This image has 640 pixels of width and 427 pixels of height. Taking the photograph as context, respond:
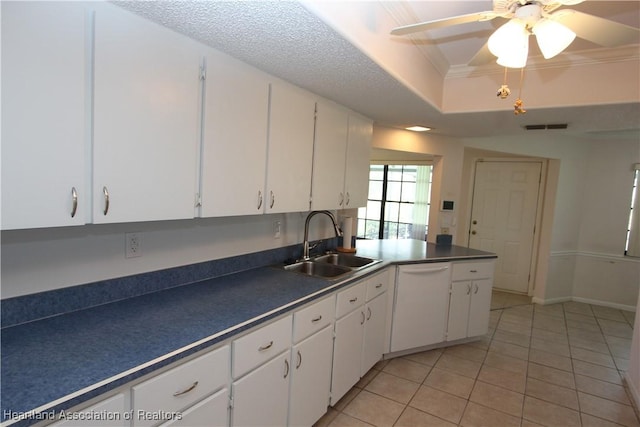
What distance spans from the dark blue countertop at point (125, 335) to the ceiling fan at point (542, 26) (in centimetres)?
144

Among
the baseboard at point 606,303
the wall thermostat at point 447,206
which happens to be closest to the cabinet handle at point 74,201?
the wall thermostat at point 447,206

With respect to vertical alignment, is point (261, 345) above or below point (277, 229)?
below

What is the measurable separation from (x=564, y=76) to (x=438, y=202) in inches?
81.8

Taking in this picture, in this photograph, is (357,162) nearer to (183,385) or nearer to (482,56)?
(482,56)

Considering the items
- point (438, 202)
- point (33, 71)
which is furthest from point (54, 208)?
point (438, 202)

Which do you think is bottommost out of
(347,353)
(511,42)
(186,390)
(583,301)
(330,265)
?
(583,301)

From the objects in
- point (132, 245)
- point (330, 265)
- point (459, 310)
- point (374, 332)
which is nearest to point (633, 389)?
point (459, 310)

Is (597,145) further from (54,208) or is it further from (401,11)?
(54,208)

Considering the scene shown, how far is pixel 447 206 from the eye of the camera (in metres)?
4.51

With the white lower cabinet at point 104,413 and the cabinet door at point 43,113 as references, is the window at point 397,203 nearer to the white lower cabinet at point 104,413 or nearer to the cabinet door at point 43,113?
the cabinet door at point 43,113

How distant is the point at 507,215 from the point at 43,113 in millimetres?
5676

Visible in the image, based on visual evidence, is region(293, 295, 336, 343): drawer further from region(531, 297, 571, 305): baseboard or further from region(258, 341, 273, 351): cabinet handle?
region(531, 297, 571, 305): baseboard

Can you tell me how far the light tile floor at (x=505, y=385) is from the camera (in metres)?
2.46

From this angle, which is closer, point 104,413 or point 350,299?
point 104,413
